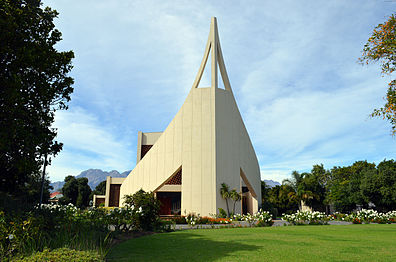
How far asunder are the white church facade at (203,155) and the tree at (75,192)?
37.3 metres

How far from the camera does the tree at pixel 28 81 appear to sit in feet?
32.0

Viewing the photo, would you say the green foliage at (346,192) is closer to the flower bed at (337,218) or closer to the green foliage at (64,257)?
the flower bed at (337,218)

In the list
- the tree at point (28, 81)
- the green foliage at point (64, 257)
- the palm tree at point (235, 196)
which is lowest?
the green foliage at point (64, 257)

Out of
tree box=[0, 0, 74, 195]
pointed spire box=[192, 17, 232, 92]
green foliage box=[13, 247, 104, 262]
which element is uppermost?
pointed spire box=[192, 17, 232, 92]

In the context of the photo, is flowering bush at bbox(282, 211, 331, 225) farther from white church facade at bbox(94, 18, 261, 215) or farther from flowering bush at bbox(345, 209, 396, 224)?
white church facade at bbox(94, 18, 261, 215)

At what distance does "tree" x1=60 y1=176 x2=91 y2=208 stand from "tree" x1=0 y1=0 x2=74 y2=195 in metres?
58.4

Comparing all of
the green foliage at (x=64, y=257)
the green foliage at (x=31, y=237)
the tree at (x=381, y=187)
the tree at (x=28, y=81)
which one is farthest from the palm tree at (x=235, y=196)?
the green foliage at (x=64, y=257)

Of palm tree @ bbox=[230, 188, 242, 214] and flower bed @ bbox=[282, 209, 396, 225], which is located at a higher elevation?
palm tree @ bbox=[230, 188, 242, 214]

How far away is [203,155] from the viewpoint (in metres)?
31.1

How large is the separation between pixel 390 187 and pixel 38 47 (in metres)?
40.1

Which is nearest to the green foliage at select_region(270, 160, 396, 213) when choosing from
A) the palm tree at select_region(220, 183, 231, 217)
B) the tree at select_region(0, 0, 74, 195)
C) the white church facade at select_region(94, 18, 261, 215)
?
the palm tree at select_region(220, 183, 231, 217)

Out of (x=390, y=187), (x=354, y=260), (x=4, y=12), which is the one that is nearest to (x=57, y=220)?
(x=4, y=12)

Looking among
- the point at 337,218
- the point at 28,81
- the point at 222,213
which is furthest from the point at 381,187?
the point at 28,81

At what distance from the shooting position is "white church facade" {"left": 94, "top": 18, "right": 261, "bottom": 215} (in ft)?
100
